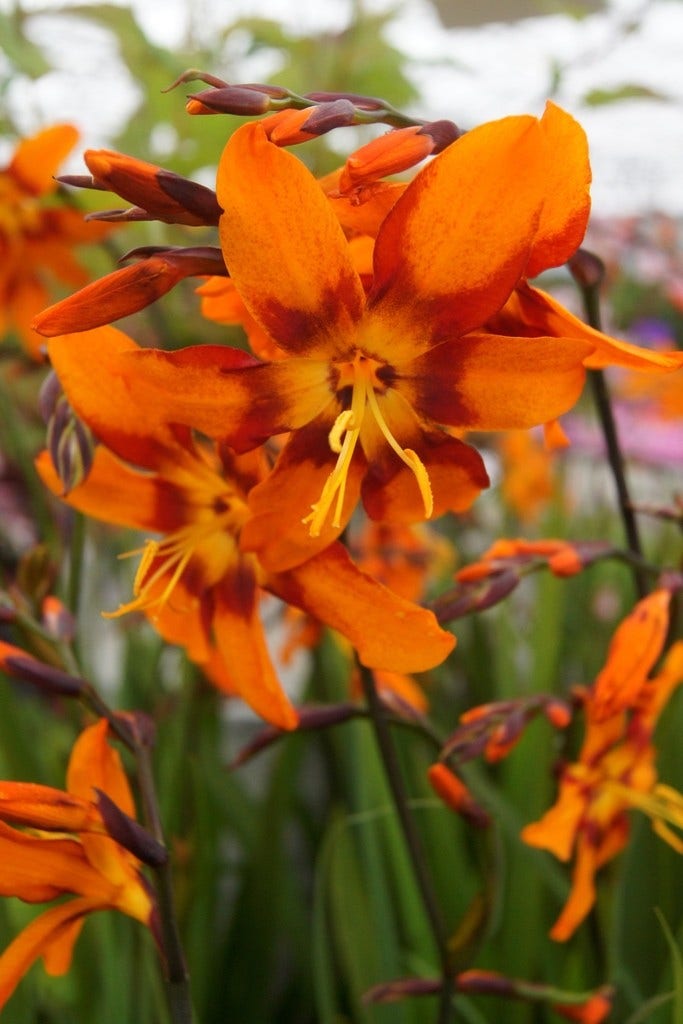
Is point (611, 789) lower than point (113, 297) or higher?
lower

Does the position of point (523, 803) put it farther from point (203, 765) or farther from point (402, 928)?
point (203, 765)

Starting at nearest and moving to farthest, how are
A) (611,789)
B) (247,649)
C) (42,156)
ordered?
(247,649)
(611,789)
(42,156)

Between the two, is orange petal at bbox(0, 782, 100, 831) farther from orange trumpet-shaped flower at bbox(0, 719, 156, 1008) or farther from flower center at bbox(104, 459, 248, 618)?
flower center at bbox(104, 459, 248, 618)

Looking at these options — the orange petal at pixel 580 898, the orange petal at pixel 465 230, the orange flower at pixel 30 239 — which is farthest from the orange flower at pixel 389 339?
the orange flower at pixel 30 239

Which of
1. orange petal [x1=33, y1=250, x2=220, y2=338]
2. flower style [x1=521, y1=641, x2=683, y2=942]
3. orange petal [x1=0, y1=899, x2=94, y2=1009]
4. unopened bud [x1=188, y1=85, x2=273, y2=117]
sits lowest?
flower style [x1=521, y1=641, x2=683, y2=942]

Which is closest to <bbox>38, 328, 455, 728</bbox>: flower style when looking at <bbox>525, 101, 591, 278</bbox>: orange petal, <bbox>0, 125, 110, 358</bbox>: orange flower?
<bbox>525, 101, 591, 278</bbox>: orange petal

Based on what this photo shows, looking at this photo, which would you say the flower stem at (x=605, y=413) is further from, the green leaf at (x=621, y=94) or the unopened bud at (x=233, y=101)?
the green leaf at (x=621, y=94)

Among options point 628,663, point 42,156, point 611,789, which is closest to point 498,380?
point 628,663

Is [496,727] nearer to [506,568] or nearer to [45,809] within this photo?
[506,568]
